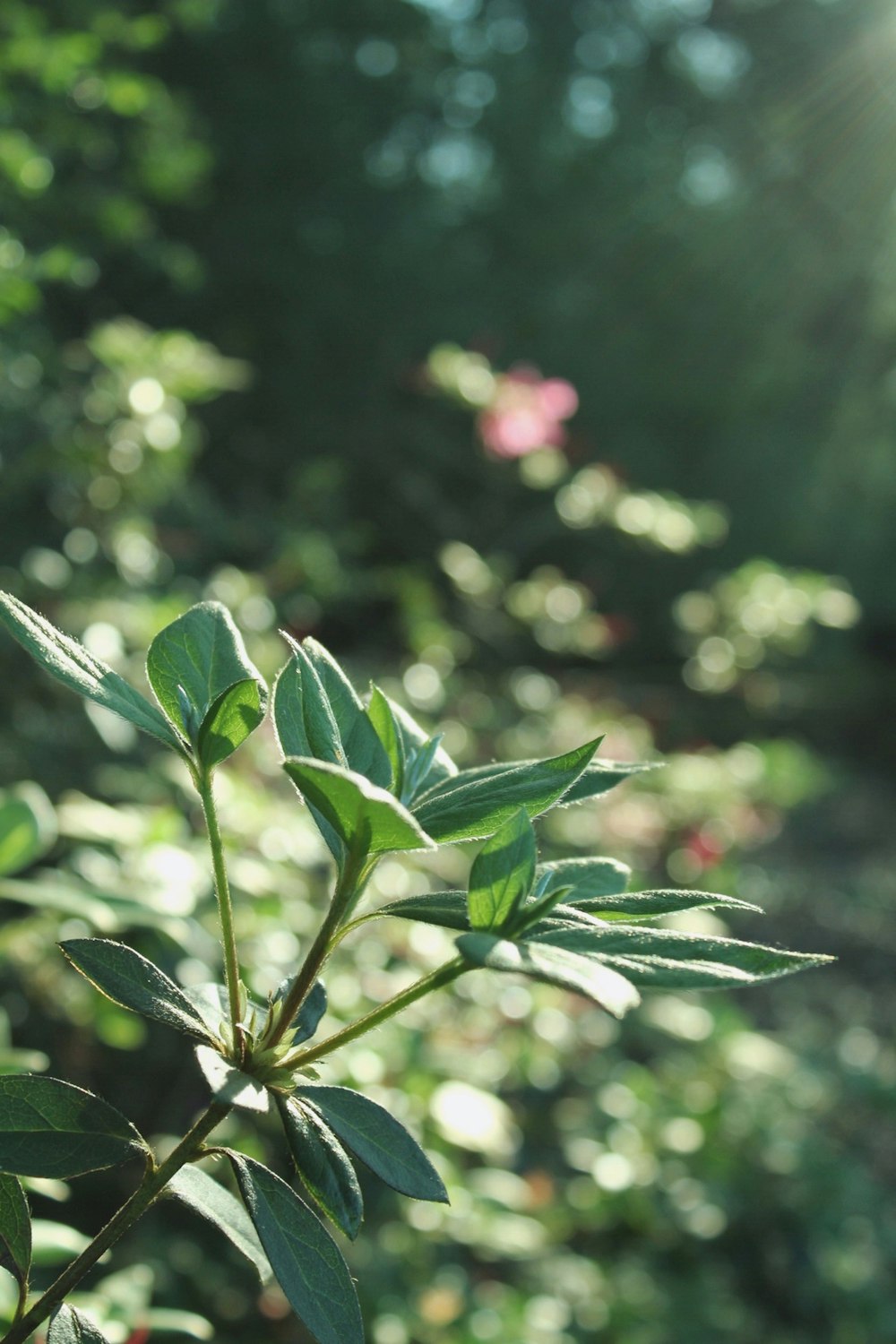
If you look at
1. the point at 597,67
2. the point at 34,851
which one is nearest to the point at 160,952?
the point at 34,851

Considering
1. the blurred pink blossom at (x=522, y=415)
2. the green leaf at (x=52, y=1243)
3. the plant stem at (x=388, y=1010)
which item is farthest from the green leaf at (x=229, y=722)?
the blurred pink blossom at (x=522, y=415)

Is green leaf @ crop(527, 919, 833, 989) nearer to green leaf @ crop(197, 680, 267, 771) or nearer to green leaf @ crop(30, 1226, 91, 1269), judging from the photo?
green leaf @ crop(197, 680, 267, 771)

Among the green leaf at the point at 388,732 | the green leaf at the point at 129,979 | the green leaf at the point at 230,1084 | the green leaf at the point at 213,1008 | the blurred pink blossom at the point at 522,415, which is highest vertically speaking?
the blurred pink blossom at the point at 522,415

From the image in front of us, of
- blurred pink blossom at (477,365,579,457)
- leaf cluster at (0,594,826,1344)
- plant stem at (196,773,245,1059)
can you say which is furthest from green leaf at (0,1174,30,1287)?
blurred pink blossom at (477,365,579,457)

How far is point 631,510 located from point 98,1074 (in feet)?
6.73

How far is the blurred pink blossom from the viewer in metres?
2.94

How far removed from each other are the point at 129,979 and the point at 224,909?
41mm

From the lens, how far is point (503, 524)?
357 cm

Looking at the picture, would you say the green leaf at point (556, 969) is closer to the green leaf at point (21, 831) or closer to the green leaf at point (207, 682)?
the green leaf at point (207, 682)

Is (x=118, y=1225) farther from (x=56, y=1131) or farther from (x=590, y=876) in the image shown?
(x=590, y=876)

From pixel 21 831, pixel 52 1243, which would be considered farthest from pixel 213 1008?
pixel 21 831

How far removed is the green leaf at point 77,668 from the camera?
0.39 metres

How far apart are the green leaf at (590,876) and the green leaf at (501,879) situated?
4cm

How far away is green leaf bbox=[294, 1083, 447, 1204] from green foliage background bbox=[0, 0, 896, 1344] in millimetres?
466
